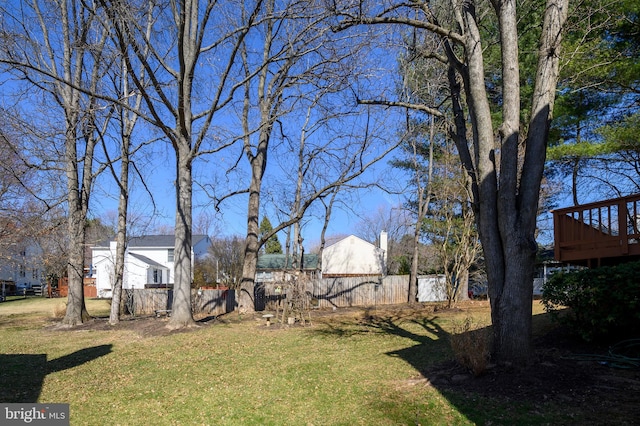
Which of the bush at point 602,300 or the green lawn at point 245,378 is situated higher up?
the bush at point 602,300

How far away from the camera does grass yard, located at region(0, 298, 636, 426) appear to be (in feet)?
16.3

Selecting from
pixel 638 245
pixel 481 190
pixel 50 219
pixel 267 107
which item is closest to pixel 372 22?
pixel 481 190

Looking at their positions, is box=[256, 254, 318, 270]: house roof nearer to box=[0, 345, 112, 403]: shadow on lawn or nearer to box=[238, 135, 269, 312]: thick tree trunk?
box=[238, 135, 269, 312]: thick tree trunk

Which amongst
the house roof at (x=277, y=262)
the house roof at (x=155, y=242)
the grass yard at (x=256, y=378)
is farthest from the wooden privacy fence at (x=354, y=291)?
the house roof at (x=155, y=242)

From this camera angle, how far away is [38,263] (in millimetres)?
16359

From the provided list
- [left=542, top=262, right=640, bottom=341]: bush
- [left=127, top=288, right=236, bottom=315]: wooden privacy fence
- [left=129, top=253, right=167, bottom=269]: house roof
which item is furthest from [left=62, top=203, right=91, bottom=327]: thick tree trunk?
[left=129, top=253, right=167, bottom=269]: house roof

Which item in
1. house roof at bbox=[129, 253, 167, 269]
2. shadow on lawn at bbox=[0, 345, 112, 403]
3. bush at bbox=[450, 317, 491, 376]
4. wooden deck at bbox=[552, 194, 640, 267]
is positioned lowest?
shadow on lawn at bbox=[0, 345, 112, 403]

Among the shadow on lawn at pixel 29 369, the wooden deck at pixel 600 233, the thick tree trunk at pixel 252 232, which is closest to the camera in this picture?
the shadow on lawn at pixel 29 369

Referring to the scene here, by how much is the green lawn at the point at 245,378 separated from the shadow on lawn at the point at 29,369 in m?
0.02

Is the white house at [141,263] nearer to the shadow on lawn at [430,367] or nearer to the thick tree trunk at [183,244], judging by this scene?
the thick tree trunk at [183,244]

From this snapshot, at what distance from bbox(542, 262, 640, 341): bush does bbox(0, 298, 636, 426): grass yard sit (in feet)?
6.88

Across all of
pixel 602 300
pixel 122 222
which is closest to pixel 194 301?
pixel 122 222

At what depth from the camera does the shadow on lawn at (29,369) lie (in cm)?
596

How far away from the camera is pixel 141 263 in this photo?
3412 cm
